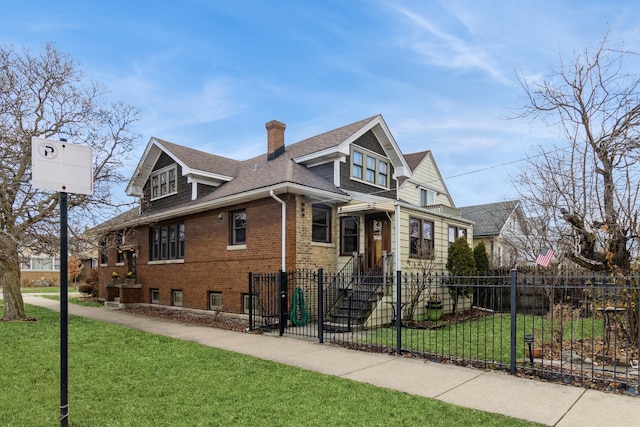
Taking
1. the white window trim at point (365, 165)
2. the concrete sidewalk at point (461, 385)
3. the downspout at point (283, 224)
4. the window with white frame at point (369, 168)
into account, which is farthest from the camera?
the window with white frame at point (369, 168)

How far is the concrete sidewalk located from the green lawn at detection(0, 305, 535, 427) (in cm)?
41

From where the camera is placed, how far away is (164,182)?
60.3ft

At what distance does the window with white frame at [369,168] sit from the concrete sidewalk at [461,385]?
8.05 meters

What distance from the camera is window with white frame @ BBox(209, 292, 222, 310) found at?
586 inches

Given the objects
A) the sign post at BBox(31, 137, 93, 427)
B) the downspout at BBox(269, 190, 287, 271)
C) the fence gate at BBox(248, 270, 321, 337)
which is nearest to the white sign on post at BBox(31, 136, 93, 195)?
the sign post at BBox(31, 137, 93, 427)

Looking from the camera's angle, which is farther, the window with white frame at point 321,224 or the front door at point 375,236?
the front door at point 375,236

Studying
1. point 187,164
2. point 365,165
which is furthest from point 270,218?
point 187,164

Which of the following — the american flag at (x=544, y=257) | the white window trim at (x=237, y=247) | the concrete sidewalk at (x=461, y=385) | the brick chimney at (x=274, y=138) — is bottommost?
the concrete sidewalk at (x=461, y=385)

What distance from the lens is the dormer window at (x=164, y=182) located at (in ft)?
58.3

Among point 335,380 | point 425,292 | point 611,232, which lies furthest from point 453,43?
point 335,380

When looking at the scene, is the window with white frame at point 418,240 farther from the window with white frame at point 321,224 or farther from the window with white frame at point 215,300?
the window with white frame at point 215,300

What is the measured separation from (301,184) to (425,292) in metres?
6.06

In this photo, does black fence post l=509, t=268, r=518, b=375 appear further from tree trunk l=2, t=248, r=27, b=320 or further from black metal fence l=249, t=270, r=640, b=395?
tree trunk l=2, t=248, r=27, b=320

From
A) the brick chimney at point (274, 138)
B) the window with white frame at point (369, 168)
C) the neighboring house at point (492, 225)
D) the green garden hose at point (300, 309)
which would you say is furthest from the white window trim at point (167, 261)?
the neighboring house at point (492, 225)
